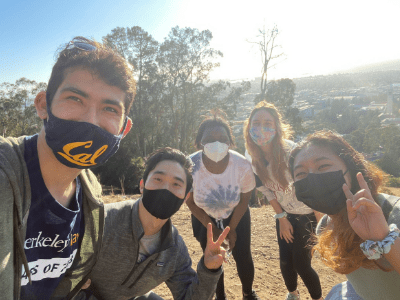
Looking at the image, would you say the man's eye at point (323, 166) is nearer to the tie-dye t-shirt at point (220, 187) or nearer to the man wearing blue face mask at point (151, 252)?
the man wearing blue face mask at point (151, 252)

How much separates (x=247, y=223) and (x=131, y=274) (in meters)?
1.32

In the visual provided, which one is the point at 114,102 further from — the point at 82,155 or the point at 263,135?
the point at 263,135

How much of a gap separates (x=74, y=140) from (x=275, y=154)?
205 cm

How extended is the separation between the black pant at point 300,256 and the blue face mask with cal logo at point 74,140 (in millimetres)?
2092

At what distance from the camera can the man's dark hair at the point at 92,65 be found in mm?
1310

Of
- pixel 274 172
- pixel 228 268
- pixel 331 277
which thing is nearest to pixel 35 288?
pixel 274 172

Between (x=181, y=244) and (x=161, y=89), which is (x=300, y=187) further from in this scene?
(x=161, y=89)

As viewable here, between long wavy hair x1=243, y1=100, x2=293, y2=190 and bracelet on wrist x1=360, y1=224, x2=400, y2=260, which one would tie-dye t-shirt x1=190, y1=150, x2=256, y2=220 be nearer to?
long wavy hair x1=243, y1=100, x2=293, y2=190

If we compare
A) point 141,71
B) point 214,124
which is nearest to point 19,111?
point 141,71

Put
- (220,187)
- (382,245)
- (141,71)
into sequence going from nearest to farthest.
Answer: (382,245), (220,187), (141,71)

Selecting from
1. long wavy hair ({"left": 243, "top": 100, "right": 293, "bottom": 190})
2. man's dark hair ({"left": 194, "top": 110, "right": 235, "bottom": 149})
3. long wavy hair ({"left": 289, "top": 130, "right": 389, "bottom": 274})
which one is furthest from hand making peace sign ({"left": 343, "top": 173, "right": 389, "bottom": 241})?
man's dark hair ({"left": 194, "top": 110, "right": 235, "bottom": 149})

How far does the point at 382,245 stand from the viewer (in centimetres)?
118

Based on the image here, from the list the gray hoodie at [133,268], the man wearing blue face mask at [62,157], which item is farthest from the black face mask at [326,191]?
the man wearing blue face mask at [62,157]

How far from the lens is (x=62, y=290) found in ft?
4.84
